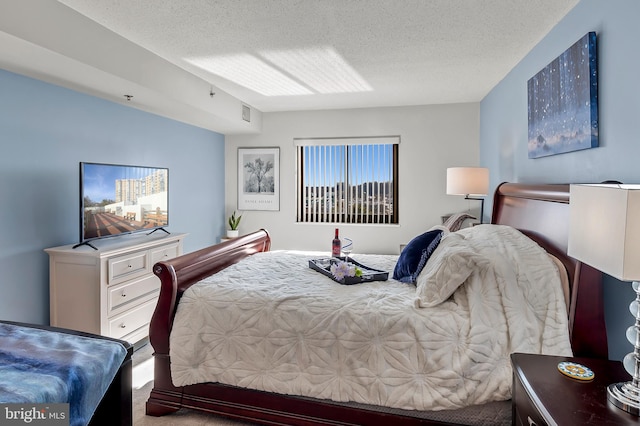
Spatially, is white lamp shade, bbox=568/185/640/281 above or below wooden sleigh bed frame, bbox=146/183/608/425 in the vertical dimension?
above

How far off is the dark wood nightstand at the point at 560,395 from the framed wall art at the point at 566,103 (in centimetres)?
125

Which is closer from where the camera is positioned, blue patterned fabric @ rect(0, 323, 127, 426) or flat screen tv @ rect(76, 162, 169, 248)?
blue patterned fabric @ rect(0, 323, 127, 426)

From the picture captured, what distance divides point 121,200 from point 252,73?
5.78ft

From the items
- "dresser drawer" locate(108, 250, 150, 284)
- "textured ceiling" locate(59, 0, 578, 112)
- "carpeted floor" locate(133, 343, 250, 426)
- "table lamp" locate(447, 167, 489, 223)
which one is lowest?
"carpeted floor" locate(133, 343, 250, 426)

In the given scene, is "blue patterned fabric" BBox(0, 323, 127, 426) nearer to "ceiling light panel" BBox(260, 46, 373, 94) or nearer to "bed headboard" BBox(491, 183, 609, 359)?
"bed headboard" BBox(491, 183, 609, 359)

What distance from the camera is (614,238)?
0.98m

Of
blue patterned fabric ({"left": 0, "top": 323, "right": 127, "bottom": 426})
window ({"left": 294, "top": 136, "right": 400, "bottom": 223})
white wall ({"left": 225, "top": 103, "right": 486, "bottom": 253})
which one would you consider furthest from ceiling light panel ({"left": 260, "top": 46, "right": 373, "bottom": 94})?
blue patterned fabric ({"left": 0, "top": 323, "right": 127, "bottom": 426})

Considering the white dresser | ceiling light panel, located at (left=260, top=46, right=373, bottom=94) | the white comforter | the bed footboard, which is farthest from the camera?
ceiling light panel, located at (left=260, top=46, right=373, bottom=94)

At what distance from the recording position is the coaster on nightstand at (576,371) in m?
1.29

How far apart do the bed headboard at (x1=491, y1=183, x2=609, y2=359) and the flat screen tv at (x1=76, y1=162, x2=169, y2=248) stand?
3.31 metres

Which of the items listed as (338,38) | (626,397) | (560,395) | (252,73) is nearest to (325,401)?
(560,395)

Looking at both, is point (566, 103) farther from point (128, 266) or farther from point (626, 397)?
point (128, 266)

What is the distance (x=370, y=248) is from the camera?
17.2 ft

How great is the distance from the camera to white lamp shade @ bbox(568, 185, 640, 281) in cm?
94
